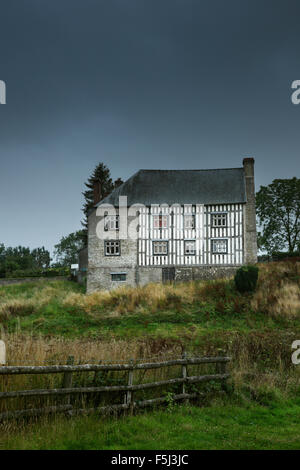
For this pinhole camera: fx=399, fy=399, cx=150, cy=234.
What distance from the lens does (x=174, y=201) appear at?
28.5 meters

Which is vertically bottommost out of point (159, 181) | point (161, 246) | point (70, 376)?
point (70, 376)

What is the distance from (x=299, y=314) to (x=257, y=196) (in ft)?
91.4

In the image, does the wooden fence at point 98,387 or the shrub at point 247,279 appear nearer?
the wooden fence at point 98,387

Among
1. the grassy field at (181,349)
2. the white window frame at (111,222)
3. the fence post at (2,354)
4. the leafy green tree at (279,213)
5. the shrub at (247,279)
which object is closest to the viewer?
the grassy field at (181,349)

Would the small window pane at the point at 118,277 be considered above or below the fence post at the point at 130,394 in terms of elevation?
above

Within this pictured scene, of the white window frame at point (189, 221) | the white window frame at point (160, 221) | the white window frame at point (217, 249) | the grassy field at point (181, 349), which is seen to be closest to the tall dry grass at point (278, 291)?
the grassy field at point (181, 349)

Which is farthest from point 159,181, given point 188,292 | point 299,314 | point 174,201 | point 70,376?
point 70,376

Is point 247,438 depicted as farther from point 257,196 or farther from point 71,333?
point 257,196

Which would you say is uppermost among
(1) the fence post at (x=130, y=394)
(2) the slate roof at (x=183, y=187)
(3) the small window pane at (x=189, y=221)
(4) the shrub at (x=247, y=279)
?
(2) the slate roof at (x=183, y=187)

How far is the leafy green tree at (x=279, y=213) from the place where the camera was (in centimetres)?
4041

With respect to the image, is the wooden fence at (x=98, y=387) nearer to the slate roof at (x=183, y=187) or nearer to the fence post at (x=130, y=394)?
the fence post at (x=130, y=394)

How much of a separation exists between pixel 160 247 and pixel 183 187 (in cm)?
499

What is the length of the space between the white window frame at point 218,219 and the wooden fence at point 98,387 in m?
20.2

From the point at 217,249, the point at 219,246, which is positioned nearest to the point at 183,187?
the point at 219,246
